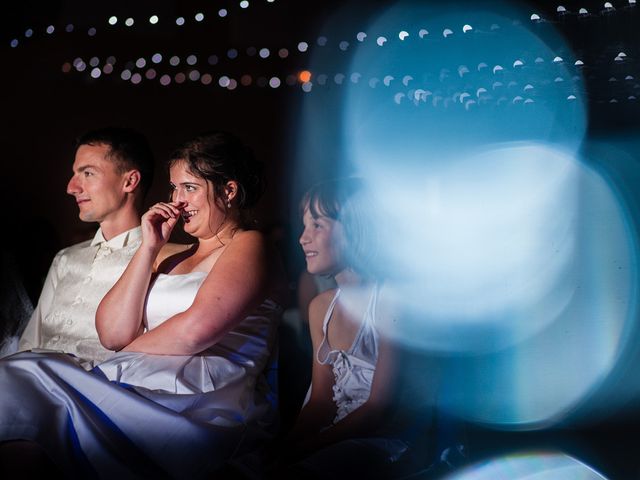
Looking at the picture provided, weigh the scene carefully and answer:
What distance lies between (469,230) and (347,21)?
83 centimetres

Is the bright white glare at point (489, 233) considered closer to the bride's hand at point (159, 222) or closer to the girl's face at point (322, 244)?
the girl's face at point (322, 244)

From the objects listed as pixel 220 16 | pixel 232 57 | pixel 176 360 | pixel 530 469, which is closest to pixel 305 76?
pixel 232 57

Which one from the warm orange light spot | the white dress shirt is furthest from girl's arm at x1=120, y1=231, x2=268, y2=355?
the warm orange light spot

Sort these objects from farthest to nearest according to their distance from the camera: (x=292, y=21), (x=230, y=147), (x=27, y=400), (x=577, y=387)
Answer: (x=292, y=21) < (x=230, y=147) < (x=577, y=387) < (x=27, y=400)

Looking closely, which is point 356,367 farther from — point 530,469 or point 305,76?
point 305,76

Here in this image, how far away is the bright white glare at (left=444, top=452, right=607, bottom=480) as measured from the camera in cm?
210

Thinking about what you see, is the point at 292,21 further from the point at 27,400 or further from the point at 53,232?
the point at 27,400

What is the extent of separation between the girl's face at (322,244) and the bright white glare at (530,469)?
28.6 inches

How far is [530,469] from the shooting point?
210 cm

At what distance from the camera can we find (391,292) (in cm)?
219

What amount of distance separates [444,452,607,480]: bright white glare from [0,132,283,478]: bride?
0.64 m

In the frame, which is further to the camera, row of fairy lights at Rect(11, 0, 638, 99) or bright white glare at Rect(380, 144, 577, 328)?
row of fairy lights at Rect(11, 0, 638, 99)

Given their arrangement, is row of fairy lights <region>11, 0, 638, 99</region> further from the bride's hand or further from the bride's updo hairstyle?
the bride's hand

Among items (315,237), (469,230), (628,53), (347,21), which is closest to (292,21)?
(347,21)
